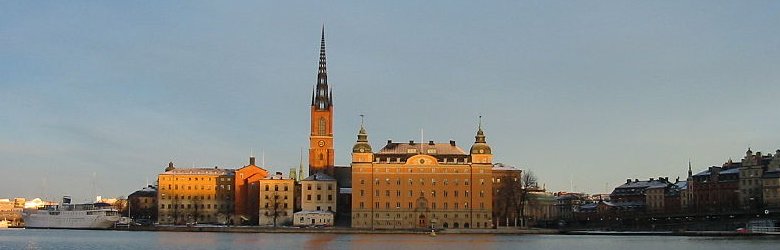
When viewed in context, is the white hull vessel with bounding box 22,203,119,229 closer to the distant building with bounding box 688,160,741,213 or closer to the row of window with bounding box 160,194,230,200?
the row of window with bounding box 160,194,230,200

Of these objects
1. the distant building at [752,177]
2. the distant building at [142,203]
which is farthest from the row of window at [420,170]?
the distant building at [142,203]

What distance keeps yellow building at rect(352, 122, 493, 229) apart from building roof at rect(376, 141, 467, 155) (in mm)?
4769

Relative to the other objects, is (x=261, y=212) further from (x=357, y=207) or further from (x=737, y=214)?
(x=737, y=214)

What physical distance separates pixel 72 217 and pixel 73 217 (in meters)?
0.24

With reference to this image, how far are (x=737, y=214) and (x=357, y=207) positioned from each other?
48.7 meters

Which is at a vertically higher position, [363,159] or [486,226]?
[363,159]

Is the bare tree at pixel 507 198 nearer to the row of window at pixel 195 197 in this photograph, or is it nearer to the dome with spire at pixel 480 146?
the dome with spire at pixel 480 146

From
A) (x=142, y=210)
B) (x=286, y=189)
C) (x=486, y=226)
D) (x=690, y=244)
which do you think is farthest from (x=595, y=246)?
(x=142, y=210)

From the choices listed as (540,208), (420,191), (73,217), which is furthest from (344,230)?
(73,217)

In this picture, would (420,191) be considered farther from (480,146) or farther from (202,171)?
(202,171)

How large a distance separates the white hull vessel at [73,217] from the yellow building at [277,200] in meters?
25.6

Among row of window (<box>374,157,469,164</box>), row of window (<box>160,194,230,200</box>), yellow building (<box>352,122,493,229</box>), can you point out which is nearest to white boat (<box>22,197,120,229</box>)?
row of window (<box>160,194,230,200</box>)

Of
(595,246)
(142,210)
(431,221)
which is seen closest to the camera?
(595,246)

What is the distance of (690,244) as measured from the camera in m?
95.9
